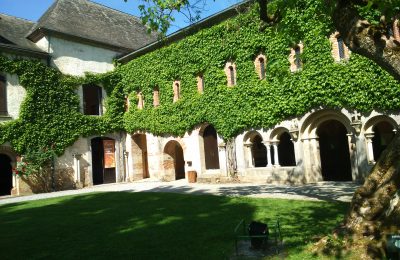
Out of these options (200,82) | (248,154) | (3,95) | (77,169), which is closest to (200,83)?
(200,82)

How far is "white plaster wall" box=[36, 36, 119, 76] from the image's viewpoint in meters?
20.7

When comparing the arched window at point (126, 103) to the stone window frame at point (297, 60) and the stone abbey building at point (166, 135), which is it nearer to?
the stone abbey building at point (166, 135)

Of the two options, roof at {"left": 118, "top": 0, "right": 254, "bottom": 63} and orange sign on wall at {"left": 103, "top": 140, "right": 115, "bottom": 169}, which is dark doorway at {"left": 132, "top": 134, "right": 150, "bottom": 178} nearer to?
orange sign on wall at {"left": 103, "top": 140, "right": 115, "bottom": 169}

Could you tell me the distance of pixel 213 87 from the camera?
17.9 m

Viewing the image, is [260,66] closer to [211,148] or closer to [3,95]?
[211,148]

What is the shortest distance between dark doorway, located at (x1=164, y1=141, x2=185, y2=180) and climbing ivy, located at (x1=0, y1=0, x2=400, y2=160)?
1193 millimetres

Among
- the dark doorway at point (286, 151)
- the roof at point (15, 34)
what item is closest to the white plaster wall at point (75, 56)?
the roof at point (15, 34)

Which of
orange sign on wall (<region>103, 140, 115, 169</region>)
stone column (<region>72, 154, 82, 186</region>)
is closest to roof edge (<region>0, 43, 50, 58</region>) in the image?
stone column (<region>72, 154, 82, 186</region>)

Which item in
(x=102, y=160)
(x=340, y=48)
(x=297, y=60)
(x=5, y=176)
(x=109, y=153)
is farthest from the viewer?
(x=109, y=153)

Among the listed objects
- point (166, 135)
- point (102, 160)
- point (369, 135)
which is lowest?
point (102, 160)

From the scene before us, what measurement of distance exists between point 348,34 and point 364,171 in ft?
32.0

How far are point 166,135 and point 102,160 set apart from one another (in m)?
5.21

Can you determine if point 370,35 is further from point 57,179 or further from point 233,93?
point 57,179

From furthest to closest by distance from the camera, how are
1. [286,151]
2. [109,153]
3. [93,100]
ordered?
[93,100], [109,153], [286,151]
